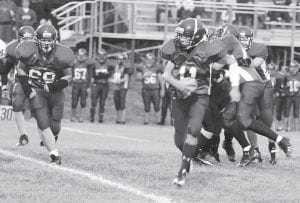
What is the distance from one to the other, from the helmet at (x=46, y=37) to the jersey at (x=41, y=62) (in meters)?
0.12

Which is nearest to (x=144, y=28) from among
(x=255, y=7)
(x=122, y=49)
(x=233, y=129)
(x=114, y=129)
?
(x=122, y=49)

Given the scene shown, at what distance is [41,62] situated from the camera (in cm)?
847

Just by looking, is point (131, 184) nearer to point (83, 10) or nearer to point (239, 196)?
point (239, 196)

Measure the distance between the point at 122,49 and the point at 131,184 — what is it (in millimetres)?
14234

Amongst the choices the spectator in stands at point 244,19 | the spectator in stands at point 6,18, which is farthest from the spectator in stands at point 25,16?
the spectator in stands at point 244,19

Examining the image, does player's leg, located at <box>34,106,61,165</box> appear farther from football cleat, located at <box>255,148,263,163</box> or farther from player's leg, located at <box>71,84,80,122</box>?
player's leg, located at <box>71,84,80,122</box>

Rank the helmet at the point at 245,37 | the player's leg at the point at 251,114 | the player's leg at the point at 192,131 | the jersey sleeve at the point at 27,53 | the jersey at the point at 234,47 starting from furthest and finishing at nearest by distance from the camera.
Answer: the helmet at the point at 245,37
the player's leg at the point at 251,114
the jersey sleeve at the point at 27,53
the jersey at the point at 234,47
the player's leg at the point at 192,131

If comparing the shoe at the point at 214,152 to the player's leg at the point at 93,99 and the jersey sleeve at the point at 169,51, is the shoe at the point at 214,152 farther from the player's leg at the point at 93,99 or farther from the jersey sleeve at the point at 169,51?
the player's leg at the point at 93,99

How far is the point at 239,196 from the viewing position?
21.8 ft

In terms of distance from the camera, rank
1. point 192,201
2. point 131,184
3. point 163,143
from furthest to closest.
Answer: point 163,143 < point 131,184 < point 192,201

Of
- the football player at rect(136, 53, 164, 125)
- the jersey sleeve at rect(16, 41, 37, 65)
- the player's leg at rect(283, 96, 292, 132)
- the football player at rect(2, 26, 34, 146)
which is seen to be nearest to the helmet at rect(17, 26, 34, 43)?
the football player at rect(2, 26, 34, 146)

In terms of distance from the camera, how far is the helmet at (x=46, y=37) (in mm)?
8219

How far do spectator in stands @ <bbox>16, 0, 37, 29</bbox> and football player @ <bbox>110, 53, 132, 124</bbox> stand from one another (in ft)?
7.03

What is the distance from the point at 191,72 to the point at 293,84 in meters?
12.0
